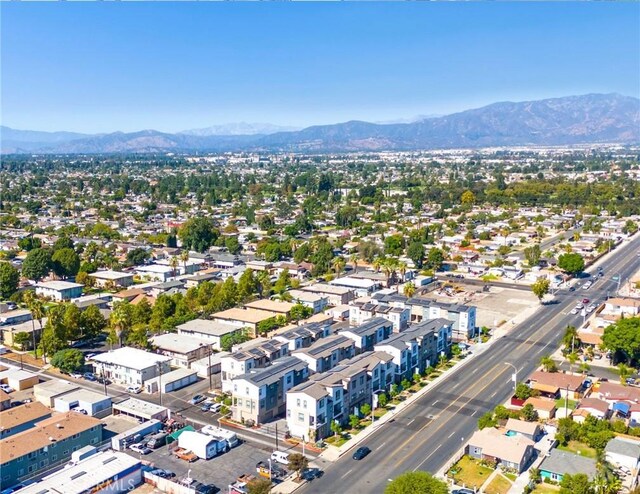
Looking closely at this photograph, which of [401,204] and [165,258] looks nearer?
[165,258]

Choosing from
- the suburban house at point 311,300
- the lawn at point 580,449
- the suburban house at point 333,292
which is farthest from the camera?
the suburban house at point 333,292

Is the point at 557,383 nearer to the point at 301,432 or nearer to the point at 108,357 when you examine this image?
the point at 301,432

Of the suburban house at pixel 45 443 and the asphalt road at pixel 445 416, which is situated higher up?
the suburban house at pixel 45 443

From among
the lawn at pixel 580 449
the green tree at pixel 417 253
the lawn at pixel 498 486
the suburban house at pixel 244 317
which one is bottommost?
the lawn at pixel 580 449

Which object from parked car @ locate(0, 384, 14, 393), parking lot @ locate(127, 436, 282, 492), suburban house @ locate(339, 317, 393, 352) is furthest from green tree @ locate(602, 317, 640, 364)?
parked car @ locate(0, 384, 14, 393)

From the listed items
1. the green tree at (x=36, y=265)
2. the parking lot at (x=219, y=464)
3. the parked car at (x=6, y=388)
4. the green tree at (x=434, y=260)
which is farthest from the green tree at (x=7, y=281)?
the green tree at (x=434, y=260)

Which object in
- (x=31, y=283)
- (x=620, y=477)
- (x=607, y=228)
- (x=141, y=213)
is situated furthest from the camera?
(x=141, y=213)

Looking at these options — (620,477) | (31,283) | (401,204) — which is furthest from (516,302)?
(401,204)

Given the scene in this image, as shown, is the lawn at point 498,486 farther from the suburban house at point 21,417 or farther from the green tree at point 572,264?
the green tree at point 572,264
